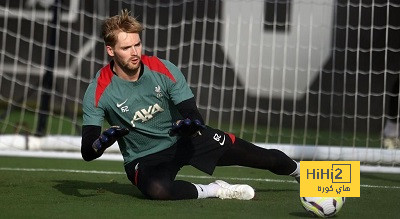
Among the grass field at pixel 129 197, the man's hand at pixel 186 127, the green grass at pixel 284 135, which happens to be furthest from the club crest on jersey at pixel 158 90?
the green grass at pixel 284 135

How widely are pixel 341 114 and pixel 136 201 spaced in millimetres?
6338

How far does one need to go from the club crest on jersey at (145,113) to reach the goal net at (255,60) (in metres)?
3.96

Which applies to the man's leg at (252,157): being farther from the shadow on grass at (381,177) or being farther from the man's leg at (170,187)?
the shadow on grass at (381,177)

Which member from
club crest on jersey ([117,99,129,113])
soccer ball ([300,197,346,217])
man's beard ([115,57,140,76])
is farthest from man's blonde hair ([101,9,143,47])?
soccer ball ([300,197,346,217])

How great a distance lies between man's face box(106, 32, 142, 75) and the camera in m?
6.43

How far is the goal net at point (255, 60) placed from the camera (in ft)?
36.4

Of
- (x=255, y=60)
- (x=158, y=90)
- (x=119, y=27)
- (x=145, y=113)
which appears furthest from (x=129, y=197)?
(x=255, y=60)

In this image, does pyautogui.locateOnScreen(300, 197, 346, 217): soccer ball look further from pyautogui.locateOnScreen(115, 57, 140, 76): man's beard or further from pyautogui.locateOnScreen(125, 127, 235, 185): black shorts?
pyautogui.locateOnScreen(115, 57, 140, 76): man's beard

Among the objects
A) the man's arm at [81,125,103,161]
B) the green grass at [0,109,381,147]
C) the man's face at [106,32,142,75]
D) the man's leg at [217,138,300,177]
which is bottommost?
the green grass at [0,109,381,147]

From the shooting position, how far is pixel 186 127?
5.95m

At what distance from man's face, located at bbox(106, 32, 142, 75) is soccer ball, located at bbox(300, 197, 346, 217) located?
5.10 feet

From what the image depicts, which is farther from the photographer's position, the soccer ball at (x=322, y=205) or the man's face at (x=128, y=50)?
the man's face at (x=128, y=50)

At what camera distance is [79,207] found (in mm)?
6039

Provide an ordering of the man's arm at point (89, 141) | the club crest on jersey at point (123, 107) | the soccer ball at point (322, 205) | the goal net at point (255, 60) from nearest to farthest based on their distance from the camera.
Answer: the soccer ball at point (322, 205) → the man's arm at point (89, 141) → the club crest on jersey at point (123, 107) → the goal net at point (255, 60)
